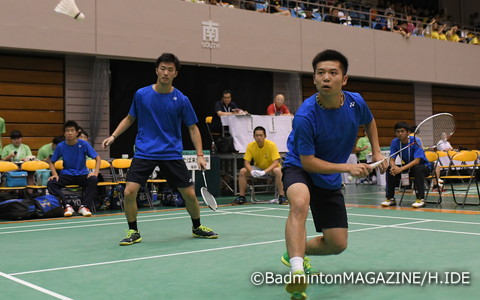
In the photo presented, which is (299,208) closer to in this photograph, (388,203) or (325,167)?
(325,167)

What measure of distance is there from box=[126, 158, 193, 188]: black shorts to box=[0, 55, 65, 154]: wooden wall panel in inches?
297

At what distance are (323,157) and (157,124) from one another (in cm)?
254

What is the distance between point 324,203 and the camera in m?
3.43

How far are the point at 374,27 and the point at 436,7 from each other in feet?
23.3

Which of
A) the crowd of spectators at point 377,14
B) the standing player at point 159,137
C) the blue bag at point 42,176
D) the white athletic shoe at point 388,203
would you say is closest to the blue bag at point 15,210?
the blue bag at point 42,176

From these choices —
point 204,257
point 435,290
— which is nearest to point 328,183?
point 435,290

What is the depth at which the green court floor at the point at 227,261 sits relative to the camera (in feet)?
10.9

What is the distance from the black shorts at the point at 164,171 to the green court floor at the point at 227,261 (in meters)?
0.63

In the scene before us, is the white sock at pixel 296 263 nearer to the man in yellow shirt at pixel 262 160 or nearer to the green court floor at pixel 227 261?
the green court floor at pixel 227 261

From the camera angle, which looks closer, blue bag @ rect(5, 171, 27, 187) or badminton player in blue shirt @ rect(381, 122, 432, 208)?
badminton player in blue shirt @ rect(381, 122, 432, 208)

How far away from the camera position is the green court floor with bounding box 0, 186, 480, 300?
332 cm

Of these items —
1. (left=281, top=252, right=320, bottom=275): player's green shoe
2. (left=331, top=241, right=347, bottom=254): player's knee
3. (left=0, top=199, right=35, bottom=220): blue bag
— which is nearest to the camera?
(left=331, top=241, right=347, bottom=254): player's knee

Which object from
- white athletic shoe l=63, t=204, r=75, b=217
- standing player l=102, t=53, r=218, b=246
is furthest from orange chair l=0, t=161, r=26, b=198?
standing player l=102, t=53, r=218, b=246

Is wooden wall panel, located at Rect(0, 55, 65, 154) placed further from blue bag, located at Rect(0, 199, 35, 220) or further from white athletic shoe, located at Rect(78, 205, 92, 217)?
white athletic shoe, located at Rect(78, 205, 92, 217)
